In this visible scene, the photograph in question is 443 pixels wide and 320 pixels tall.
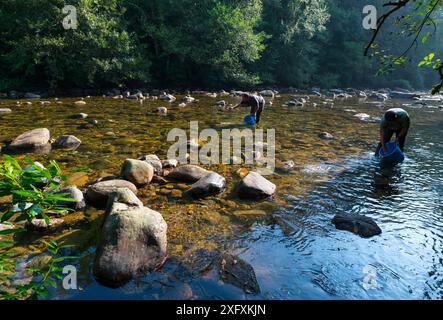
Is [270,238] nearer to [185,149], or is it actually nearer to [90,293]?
[90,293]

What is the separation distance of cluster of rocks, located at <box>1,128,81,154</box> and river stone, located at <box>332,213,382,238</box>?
682cm

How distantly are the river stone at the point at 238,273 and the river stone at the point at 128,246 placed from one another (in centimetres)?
75

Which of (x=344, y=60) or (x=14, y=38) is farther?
(x=344, y=60)

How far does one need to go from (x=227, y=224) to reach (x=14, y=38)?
68.0 ft

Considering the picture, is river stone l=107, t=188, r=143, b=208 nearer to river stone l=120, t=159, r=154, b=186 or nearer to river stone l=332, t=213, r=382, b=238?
river stone l=120, t=159, r=154, b=186

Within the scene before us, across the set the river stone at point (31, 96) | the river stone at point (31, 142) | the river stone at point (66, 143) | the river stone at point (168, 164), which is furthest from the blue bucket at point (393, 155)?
the river stone at point (31, 96)

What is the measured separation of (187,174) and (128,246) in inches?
122

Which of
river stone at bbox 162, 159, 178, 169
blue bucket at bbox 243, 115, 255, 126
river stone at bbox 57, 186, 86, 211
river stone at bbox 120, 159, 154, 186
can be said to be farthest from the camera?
blue bucket at bbox 243, 115, 255, 126

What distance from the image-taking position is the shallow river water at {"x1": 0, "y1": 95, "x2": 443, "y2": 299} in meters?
3.80

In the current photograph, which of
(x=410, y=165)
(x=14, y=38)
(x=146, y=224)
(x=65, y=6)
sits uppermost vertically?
(x=65, y=6)

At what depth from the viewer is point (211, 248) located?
14.8 feet

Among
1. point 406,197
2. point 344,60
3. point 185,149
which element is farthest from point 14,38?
point 344,60

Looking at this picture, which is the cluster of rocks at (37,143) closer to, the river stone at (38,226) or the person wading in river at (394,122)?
the river stone at (38,226)

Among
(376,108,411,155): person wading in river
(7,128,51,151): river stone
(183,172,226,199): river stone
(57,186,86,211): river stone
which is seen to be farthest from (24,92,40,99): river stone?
(376,108,411,155): person wading in river
